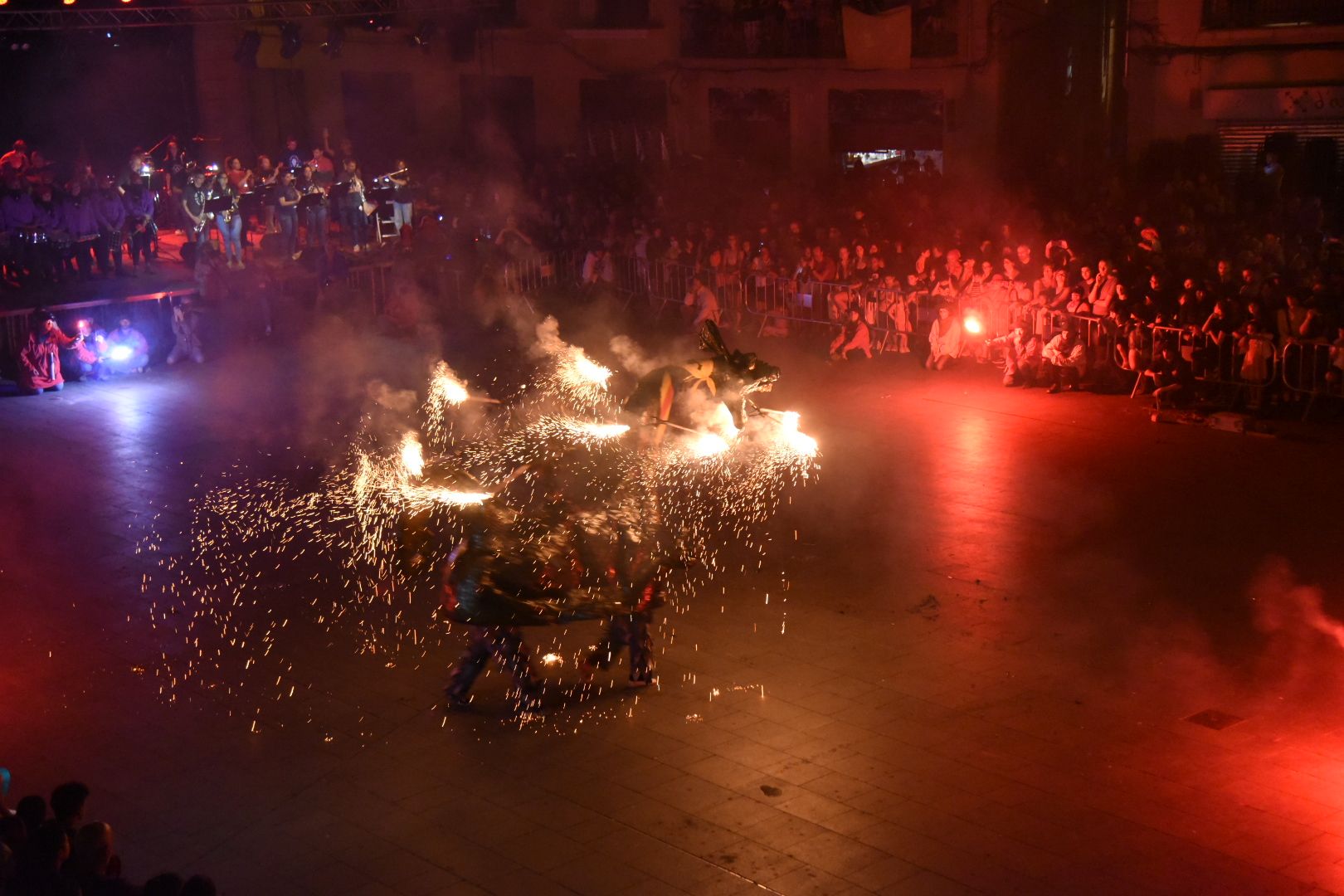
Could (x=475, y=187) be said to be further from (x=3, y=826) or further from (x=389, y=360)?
(x=3, y=826)

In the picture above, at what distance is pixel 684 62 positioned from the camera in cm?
2798

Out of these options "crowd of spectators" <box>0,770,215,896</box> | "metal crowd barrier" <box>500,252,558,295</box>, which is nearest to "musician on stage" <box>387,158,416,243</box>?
"metal crowd barrier" <box>500,252,558,295</box>

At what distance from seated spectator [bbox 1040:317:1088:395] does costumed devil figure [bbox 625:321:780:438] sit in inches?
282

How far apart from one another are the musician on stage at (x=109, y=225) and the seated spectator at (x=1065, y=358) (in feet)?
47.1

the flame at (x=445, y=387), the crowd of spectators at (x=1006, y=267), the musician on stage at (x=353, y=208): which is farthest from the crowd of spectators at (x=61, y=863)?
the musician on stage at (x=353, y=208)

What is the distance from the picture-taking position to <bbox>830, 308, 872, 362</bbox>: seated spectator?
18.5 metres

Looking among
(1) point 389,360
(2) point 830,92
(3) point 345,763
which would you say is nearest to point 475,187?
(2) point 830,92

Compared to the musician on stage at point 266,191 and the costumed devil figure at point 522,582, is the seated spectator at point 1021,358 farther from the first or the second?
the musician on stage at point 266,191

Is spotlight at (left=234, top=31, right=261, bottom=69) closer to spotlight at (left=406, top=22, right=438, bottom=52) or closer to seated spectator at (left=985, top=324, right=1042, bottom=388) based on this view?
spotlight at (left=406, top=22, right=438, bottom=52)

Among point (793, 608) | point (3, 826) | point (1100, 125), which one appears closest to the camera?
point (3, 826)

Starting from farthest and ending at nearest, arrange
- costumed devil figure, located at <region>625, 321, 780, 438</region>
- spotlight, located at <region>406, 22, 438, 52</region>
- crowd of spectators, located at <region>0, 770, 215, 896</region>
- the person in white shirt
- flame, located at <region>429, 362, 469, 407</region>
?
spotlight, located at <region>406, 22, 438, 52</region> → the person in white shirt → flame, located at <region>429, 362, 469, 407</region> → costumed devil figure, located at <region>625, 321, 780, 438</region> → crowd of spectators, located at <region>0, 770, 215, 896</region>

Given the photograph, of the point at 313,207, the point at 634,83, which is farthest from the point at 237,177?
the point at 634,83

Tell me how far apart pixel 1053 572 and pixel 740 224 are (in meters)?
12.1

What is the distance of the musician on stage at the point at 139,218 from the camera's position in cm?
2327
